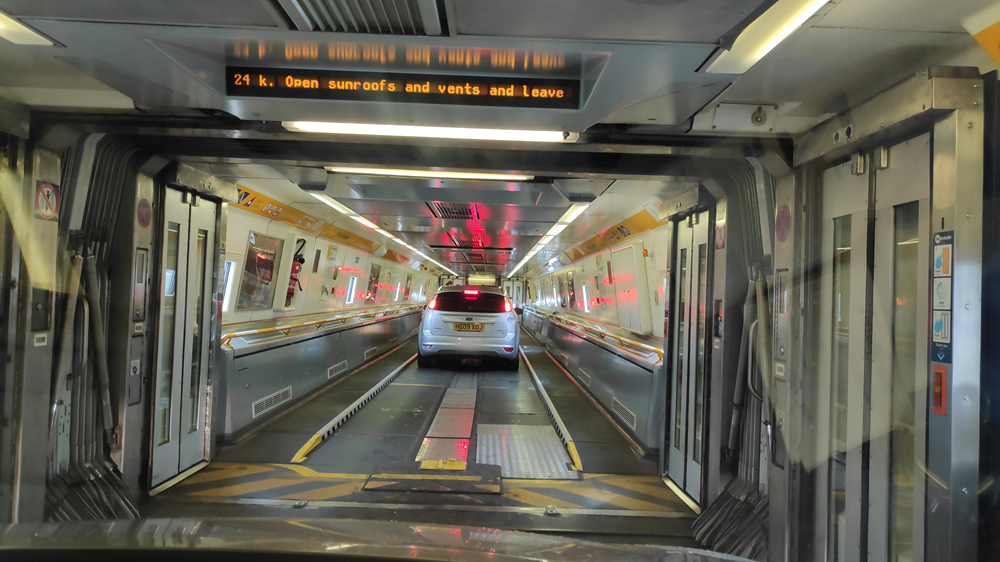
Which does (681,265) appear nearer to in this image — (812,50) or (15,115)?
(812,50)

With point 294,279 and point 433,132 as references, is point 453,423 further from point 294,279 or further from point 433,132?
point 294,279

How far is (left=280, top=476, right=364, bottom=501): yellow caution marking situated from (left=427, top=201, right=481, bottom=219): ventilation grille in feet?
12.3

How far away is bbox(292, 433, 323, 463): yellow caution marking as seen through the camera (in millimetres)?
5598

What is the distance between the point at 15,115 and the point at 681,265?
221 inches

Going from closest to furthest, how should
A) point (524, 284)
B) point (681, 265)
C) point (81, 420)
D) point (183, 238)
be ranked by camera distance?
1. point (81, 420)
2. point (183, 238)
3. point (681, 265)
4. point (524, 284)

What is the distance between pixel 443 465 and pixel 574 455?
1534 mm

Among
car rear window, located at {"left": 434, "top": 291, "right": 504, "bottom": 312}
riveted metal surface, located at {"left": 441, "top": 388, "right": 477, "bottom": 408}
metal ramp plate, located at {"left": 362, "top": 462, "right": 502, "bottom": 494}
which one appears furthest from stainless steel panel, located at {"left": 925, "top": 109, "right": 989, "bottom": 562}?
car rear window, located at {"left": 434, "top": 291, "right": 504, "bottom": 312}

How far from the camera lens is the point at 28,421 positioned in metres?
3.39

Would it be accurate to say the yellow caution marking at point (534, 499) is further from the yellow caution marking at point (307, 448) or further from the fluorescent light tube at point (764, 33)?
the fluorescent light tube at point (764, 33)

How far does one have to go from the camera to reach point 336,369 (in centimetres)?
1035

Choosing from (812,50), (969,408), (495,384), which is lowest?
(495,384)

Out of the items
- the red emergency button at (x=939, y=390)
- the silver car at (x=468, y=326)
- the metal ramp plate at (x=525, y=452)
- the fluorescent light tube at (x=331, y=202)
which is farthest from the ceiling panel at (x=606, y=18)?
the silver car at (x=468, y=326)

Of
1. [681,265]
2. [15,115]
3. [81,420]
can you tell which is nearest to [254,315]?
[81,420]

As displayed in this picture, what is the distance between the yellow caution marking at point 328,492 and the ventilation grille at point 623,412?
361cm
